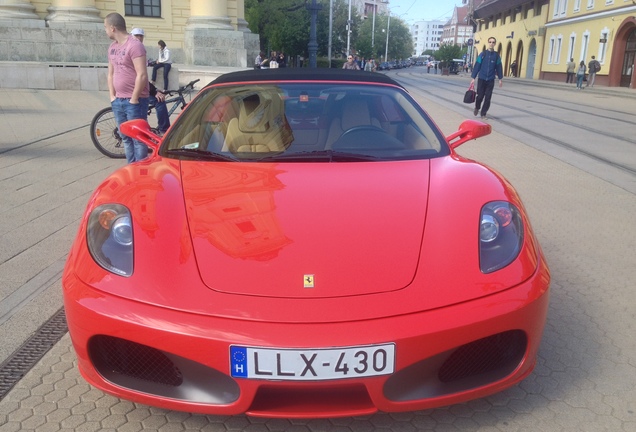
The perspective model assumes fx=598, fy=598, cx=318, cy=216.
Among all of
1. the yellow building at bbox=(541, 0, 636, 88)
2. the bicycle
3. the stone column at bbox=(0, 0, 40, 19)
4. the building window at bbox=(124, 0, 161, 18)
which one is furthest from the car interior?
the yellow building at bbox=(541, 0, 636, 88)

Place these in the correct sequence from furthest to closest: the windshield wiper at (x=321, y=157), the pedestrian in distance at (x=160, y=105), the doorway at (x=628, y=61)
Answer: the doorway at (x=628, y=61) → the pedestrian in distance at (x=160, y=105) → the windshield wiper at (x=321, y=157)

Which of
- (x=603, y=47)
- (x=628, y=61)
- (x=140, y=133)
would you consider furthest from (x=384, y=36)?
(x=140, y=133)

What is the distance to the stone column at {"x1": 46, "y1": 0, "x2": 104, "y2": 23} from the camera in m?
21.9

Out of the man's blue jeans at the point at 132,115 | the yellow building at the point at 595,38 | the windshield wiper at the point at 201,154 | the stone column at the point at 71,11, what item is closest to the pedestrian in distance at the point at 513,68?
the yellow building at the point at 595,38

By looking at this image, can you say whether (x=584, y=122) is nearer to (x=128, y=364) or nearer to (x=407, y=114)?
(x=407, y=114)

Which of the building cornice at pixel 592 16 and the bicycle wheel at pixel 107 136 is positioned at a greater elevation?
the building cornice at pixel 592 16

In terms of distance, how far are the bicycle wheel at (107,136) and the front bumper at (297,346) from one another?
6.24m

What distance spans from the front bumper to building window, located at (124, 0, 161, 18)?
2547cm

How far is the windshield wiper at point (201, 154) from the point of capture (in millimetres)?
3000

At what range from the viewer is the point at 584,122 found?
545 inches

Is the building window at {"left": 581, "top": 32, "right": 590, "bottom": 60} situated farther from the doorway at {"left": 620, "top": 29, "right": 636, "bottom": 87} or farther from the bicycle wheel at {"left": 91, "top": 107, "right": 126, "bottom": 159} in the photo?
the bicycle wheel at {"left": 91, "top": 107, "right": 126, "bottom": 159}

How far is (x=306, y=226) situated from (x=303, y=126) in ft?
3.70

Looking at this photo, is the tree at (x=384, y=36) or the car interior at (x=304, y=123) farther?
the tree at (x=384, y=36)

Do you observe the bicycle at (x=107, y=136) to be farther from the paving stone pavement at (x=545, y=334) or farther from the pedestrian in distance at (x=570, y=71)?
the pedestrian in distance at (x=570, y=71)
